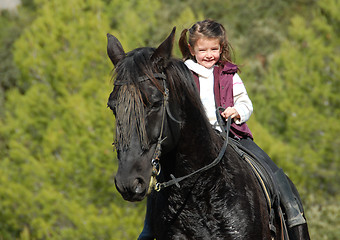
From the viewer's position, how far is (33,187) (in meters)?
31.8

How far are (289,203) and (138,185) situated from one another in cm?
212

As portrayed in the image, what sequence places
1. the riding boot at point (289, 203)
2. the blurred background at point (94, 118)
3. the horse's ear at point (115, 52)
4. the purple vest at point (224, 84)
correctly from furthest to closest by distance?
1. the blurred background at point (94, 118)
2. the riding boot at point (289, 203)
3. the purple vest at point (224, 84)
4. the horse's ear at point (115, 52)

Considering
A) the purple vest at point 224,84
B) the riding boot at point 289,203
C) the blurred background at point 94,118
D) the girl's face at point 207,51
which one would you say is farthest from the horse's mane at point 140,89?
the blurred background at point 94,118

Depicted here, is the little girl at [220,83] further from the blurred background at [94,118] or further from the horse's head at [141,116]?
the blurred background at [94,118]

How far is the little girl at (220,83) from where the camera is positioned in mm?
5043

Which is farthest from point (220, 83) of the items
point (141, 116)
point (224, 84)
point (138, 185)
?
point (138, 185)

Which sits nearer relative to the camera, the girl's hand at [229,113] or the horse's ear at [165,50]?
the horse's ear at [165,50]

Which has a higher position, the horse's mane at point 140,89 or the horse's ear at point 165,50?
the horse's ear at point 165,50

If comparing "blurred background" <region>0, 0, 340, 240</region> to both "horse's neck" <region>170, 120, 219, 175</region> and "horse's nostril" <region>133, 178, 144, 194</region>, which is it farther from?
"horse's nostril" <region>133, 178, 144, 194</region>

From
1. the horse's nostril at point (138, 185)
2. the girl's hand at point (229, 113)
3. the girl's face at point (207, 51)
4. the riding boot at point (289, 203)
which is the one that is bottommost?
the riding boot at point (289, 203)

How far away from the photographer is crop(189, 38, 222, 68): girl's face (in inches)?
201

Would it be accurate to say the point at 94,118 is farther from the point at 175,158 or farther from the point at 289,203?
the point at 175,158

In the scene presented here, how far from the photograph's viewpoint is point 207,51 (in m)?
5.12

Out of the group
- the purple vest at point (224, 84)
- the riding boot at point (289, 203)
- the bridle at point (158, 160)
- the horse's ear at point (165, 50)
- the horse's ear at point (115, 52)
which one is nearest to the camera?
the bridle at point (158, 160)
